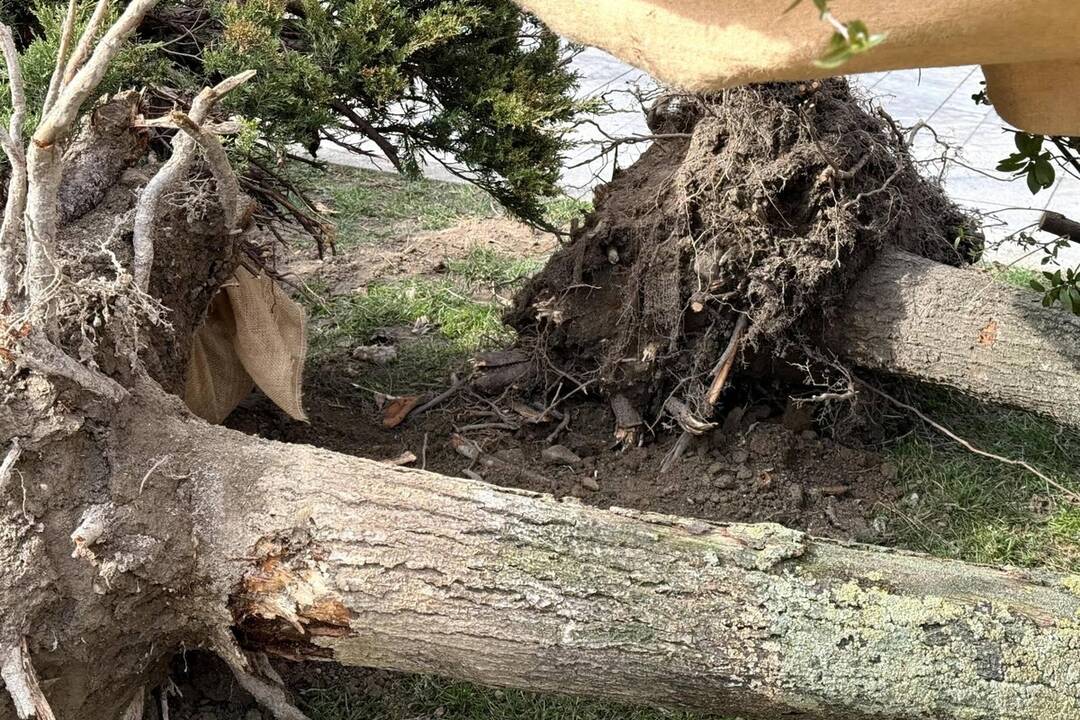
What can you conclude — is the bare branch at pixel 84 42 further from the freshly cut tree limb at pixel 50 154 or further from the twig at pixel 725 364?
the twig at pixel 725 364

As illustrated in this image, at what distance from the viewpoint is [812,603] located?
1753 mm

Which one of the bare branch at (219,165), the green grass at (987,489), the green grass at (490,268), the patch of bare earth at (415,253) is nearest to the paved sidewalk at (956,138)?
the patch of bare earth at (415,253)

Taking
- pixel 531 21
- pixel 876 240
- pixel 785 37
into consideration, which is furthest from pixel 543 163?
pixel 785 37

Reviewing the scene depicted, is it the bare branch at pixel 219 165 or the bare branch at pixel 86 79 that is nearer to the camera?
the bare branch at pixel 86 79

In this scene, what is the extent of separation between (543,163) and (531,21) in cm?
49

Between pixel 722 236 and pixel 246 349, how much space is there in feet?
4.17

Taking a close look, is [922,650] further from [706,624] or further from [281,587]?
[281,587]

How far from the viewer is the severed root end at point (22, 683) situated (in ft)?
5.20

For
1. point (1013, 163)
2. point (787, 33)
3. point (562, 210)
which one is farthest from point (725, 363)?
point (562, 210)

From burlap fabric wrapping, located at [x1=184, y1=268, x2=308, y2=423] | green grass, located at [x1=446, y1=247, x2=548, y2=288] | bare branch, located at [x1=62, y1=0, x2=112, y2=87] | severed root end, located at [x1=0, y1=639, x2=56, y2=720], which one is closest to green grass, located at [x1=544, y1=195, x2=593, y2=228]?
green grass, located at [x1=446, y1=247, x2=548, y2=288]

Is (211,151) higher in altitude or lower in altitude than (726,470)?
higher

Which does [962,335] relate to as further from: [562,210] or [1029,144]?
[562,210]

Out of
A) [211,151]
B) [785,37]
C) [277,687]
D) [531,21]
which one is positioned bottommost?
Answer: [277,687]

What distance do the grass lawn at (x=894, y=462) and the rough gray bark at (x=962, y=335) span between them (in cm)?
38
